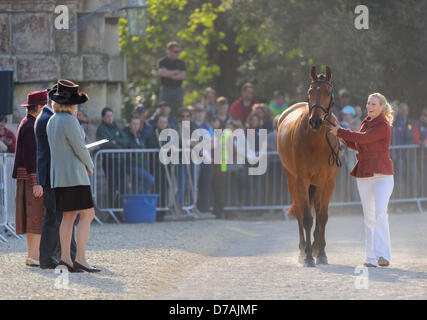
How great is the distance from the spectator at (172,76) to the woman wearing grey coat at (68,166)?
979cm

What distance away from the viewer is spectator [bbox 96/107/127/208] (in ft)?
55.2

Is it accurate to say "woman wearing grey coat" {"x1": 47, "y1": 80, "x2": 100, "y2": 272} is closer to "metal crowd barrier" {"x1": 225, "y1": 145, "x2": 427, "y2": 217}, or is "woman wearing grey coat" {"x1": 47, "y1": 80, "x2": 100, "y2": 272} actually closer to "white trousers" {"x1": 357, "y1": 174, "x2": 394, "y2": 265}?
"white trousers" {"x1": 357, "y1": 174, "x2": 394, "y2": 265}

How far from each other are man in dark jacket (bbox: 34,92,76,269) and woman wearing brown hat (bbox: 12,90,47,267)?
1.14ft

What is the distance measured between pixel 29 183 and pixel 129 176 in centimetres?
633

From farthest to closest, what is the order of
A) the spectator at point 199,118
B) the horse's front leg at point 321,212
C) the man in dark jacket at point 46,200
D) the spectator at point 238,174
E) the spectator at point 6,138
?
the spectator at point 238,174 → the spectator at point 199,118 → the spectator at point 6,138 → the horse's front leg at point 321,212 → the man in dark jacket at point 46,200

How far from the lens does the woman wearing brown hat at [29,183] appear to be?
10688mm

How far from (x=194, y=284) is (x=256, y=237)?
5188mm

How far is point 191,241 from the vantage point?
1341cm

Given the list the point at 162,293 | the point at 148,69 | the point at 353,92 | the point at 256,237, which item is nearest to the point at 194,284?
the point at 162,293

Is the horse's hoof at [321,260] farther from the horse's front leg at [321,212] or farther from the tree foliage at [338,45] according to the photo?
the tree foliage at [338,45]

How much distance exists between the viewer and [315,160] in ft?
36.8

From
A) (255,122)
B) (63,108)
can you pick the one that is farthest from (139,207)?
(63,108)

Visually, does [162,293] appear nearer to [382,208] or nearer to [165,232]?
[382,208]

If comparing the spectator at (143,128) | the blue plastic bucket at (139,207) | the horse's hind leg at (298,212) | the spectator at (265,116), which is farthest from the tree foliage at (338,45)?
the horse's hind leg at (298,212)
